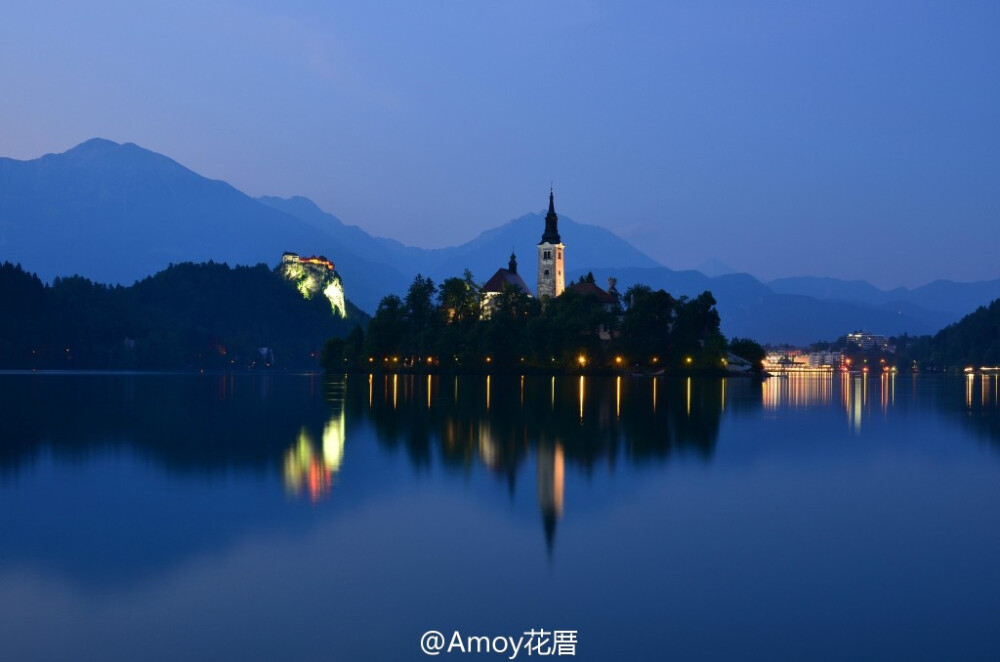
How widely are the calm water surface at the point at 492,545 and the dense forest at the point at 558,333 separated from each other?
83.0 meters

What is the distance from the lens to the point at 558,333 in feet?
392

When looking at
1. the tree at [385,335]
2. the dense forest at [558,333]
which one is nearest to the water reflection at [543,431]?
the dense forest at [558,333]

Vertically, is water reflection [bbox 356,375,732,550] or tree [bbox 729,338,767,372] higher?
tree [bbox 729,338,767,372]

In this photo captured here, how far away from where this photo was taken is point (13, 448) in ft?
101

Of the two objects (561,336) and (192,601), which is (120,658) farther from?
(561,336)

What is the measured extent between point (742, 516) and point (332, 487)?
10.1m

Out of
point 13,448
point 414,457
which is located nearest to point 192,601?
point 414,457

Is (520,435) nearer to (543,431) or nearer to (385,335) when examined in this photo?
(543,431)

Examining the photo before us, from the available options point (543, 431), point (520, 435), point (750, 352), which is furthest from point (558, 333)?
point (520, 435)

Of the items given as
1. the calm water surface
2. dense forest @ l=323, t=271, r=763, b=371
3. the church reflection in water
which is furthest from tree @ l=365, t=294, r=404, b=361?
the calm water surface

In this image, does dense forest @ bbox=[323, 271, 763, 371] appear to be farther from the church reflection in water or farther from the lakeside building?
the church reflection in water

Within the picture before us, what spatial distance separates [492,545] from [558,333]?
102627 mm

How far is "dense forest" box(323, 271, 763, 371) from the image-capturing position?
120 metres

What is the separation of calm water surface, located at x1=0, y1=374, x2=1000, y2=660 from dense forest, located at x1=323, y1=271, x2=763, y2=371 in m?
83.0
